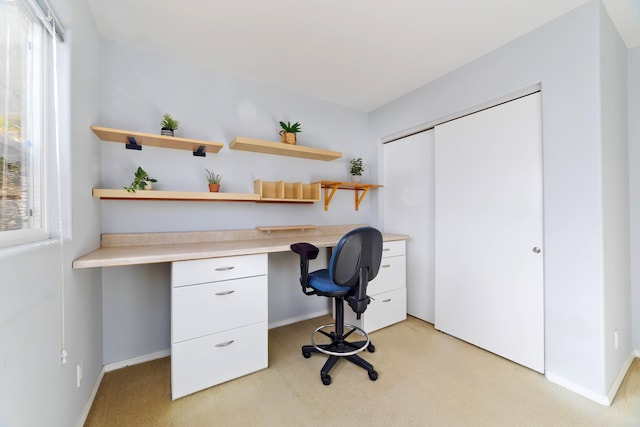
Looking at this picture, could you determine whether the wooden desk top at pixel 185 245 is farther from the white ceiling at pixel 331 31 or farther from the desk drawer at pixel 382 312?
the white ceiling at pixel 331 31

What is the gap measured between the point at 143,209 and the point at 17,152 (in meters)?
1.04

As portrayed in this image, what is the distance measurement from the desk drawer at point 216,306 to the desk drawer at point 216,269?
0.04m

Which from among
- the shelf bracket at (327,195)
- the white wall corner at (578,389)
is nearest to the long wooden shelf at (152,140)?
the shelf bracket at (327,195)

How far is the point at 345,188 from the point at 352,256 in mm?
1513

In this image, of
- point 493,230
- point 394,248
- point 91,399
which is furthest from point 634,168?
point 91,399

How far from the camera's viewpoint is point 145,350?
1.99 m

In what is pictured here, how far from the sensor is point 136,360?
1953 millimetres

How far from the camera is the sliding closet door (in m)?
1.86

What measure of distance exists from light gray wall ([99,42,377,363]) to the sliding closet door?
4.21 ft

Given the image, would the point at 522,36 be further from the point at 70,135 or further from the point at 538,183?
the point at 70,135

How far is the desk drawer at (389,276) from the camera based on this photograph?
7.93ft

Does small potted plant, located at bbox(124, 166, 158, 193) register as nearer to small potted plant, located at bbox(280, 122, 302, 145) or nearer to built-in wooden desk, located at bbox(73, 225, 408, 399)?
built-in wooden desk, located at bbox(73, 225, 408, 399)

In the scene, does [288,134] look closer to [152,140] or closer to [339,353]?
[152,140]

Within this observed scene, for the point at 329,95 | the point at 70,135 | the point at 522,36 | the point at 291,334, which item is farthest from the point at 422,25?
the point at 291,334
